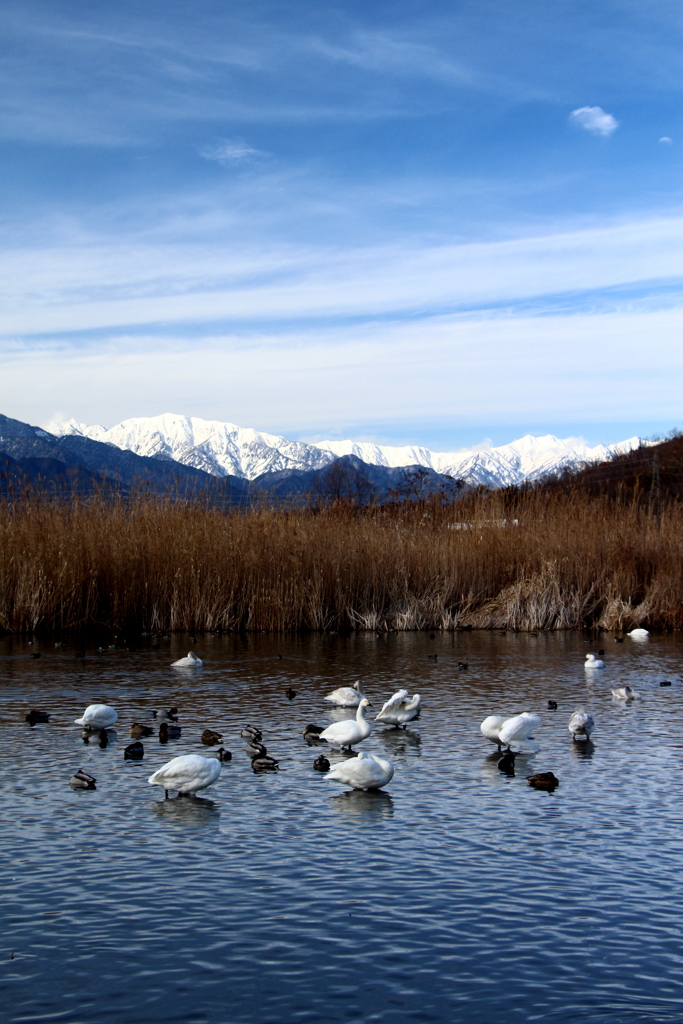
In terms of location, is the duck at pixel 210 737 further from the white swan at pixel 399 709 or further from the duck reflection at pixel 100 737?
the white swan at pixel 399 709

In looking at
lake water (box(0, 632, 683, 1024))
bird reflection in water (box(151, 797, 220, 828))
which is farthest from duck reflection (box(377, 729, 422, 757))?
bird reflection in water (box(151, 797, 220, 828))

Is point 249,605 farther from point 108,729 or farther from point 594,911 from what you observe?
point 594,911

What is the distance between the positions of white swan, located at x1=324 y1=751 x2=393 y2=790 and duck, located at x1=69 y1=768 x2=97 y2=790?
152 cm

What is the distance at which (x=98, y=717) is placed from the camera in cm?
772

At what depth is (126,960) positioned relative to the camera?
3820 millimetres

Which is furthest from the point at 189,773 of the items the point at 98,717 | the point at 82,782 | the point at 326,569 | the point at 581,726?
the point at 326,569

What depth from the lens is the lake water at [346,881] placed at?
3561 millimetres

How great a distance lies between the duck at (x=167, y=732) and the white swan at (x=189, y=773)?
147 cm

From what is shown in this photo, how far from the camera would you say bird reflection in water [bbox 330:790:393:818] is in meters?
5.77

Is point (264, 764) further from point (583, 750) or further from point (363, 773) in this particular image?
point (583, 750)

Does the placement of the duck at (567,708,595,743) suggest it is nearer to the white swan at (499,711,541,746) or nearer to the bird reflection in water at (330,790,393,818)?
the white swan at (499,711,541,746)

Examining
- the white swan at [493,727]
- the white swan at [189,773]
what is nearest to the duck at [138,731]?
the white swan at [189,773]

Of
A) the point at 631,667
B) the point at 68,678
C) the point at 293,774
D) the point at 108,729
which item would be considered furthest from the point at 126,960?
the point at 631,667

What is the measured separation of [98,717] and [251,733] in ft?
4.18
